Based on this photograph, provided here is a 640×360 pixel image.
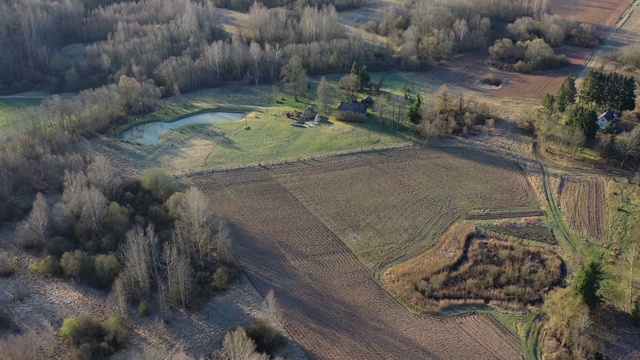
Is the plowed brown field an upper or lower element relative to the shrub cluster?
lower

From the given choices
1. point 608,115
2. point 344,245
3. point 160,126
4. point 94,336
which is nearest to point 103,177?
point 94,336

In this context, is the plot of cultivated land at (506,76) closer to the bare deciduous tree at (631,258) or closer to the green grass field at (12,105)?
the bare deciduous tree at (631,258)

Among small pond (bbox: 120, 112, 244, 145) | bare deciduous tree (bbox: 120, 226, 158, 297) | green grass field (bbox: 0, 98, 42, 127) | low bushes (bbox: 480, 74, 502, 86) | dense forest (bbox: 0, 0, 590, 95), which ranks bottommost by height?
bare deciduous tree (bbox: 120, 226, 158, 297)

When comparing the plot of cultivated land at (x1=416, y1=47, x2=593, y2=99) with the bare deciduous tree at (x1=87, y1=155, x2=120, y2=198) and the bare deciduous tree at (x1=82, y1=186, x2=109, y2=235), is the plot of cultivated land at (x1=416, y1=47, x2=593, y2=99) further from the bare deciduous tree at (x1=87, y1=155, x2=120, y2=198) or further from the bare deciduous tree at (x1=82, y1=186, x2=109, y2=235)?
the bare deciduous tree at (x1=82, y1=186, x2=109, y2=235)

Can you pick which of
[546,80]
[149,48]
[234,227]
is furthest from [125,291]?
[546,80]

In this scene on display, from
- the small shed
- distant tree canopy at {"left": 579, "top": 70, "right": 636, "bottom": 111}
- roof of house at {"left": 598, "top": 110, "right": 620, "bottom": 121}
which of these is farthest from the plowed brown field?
distant tree canopy at {"left": 579, "top": 70, "right": 636, "bottom": 111}

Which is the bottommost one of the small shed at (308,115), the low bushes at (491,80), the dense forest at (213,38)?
the small shed at (308,115)

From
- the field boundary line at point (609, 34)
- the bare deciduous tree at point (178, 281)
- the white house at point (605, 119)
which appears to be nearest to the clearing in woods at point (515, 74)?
the field boundary line at point (609, 34)

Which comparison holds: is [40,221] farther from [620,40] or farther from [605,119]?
[620,40]
